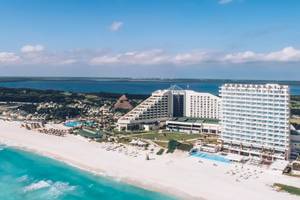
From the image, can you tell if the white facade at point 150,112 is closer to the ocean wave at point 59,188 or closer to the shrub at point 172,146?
the shrub at point 172,146

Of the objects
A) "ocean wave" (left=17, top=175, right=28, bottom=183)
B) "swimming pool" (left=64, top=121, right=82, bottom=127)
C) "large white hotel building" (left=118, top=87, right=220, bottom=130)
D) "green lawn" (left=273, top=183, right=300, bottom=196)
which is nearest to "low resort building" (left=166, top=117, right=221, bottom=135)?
"large white hotel building" (left=118, top=87, right=220, bottom=130)

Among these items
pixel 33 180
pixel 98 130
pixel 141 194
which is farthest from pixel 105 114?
pixel 141 194

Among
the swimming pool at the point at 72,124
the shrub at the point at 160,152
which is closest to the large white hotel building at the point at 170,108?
the swimming pool at the point at 72,124

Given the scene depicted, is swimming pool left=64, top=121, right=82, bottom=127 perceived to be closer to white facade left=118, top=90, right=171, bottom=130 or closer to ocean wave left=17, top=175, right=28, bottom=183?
white facade left=118, top=90, right=171, bottom=130

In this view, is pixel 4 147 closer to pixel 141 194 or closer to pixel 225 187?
pixel 141 194

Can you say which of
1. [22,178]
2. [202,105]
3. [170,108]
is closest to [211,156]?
[22,178]
